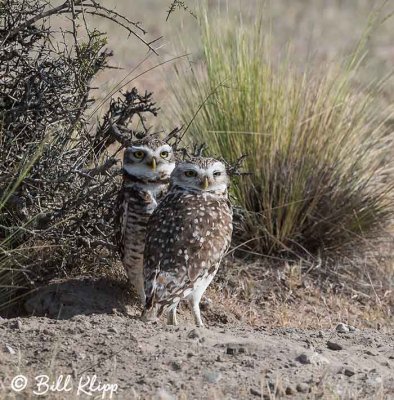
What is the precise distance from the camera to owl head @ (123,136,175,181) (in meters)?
6.65

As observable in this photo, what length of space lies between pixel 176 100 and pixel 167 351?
359 centimetres

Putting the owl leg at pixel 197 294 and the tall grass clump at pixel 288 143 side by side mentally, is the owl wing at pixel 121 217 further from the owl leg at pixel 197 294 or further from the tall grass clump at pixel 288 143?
the tall grass clump at pixel 288 143

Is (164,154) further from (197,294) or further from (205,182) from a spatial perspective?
(197,294)

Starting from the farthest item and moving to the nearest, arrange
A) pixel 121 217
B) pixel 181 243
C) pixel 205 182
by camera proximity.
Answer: pixel 121 217 → pixel 205 182 → pixel 181 243

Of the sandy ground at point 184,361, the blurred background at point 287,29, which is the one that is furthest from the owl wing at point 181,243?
the blurred background at point 287,29

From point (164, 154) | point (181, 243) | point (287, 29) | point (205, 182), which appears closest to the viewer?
point (181, 243)

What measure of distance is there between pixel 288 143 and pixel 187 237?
1980mm

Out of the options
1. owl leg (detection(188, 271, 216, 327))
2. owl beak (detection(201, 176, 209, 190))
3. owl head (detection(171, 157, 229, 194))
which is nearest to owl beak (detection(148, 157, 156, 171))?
owl head (detection(171, 157, 229, 194))

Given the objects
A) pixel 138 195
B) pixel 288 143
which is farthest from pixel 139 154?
pixel 288 143

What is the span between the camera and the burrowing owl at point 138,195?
260 inches

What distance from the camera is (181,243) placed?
6219 mm

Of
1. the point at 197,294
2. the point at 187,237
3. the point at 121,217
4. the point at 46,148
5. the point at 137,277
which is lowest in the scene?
the point at 137,277

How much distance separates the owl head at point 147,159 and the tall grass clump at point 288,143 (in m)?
1.08

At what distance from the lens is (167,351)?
17.6 feet
